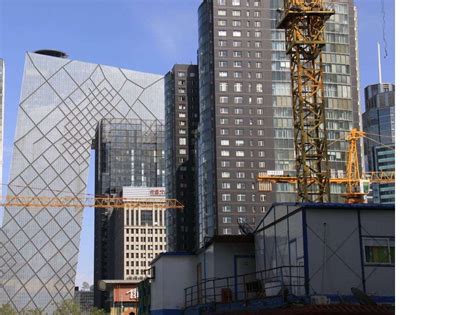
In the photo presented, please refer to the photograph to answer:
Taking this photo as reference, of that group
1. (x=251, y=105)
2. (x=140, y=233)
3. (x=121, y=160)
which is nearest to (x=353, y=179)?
(x=251, y=105)

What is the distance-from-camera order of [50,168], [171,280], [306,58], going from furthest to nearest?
[50,168]
[306,58]
[171,280]

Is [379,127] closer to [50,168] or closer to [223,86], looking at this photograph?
[223,86]

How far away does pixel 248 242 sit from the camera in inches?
594

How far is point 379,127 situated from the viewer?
118 meters

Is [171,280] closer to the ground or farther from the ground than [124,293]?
farther from the ground

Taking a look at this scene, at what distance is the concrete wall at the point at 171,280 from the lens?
53.5 feet

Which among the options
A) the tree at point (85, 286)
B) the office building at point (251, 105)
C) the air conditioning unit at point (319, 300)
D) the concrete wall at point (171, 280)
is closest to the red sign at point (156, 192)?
the office building at point (251, 105)

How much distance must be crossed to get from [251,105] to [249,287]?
58.8m

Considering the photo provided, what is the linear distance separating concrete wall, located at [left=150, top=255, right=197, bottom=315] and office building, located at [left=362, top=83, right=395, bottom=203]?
197ft

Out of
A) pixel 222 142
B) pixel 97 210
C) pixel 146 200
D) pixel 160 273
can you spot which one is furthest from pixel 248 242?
pixel 97 210

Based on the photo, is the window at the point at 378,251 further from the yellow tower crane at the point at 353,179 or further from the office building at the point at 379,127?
the office building at the point at 379,127

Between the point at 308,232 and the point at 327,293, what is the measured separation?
0.93 meters

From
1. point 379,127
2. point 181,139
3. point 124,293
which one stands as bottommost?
point 124,293
